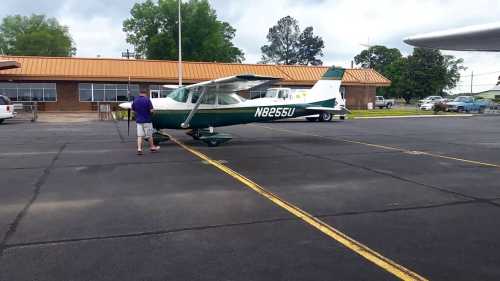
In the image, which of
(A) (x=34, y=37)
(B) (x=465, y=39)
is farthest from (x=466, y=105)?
(A) (x=34, y=37)

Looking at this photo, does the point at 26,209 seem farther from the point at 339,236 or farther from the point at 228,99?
the point at 228,99

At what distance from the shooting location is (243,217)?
585 cm

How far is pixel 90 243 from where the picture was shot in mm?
4820

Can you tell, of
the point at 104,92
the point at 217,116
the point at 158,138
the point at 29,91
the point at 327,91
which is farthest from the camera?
the point at 104,92

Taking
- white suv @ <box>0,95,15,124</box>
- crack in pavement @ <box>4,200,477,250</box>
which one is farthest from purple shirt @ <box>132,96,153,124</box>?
white suv @ <box>0,95,15,124</box>

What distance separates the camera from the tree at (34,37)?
7938 centimetres

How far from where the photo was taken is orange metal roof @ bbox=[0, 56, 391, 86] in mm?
35750

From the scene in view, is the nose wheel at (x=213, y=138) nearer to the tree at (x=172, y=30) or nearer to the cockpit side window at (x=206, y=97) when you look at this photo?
the cockpit side window at (x=206, y=97)

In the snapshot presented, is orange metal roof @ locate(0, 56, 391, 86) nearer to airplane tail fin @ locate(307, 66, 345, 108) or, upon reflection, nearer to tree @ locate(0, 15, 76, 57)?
airplane tail fin @ locate(307, 66, 345, 108)

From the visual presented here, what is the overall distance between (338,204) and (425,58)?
80.3 meters

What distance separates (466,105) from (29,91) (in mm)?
41847

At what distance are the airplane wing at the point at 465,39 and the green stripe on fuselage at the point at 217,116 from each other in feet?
32.6

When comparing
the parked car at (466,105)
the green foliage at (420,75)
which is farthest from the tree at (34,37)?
the parked car at (466,105)

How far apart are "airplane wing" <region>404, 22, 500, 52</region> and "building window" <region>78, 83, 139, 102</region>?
114 ft
